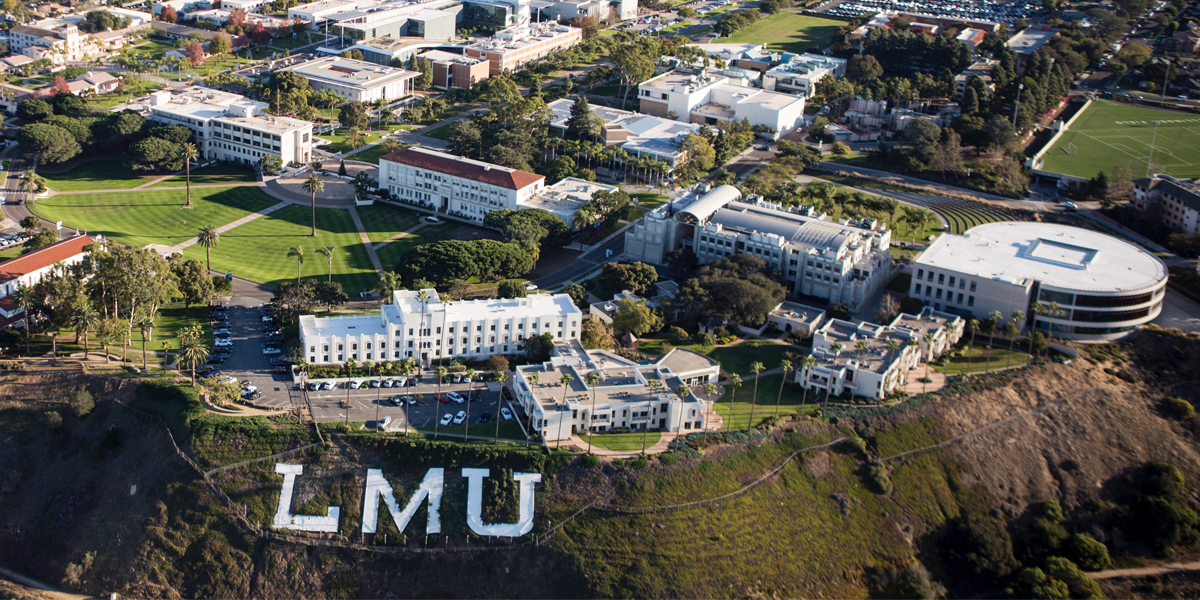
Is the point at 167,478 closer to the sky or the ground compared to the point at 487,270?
closer to the ground

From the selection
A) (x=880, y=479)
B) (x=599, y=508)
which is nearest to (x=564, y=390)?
(x=599, y=508)

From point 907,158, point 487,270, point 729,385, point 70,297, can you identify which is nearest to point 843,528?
point 729,385

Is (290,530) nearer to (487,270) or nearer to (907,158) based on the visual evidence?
(487,270)

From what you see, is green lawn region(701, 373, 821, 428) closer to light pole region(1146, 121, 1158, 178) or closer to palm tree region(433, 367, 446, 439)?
palm tree region(433, 367, 446, 439)

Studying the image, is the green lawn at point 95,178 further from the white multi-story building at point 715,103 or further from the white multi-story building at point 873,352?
the white multi-story building at point 873,352

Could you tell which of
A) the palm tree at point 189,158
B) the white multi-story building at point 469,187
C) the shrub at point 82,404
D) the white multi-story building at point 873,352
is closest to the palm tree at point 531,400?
the white multi-story building at point 873,352

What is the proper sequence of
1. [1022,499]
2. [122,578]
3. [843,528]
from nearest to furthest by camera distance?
[122,578] < [843,528] < [1022,499]

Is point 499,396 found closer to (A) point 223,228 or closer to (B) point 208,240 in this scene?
(B) point 208,240
